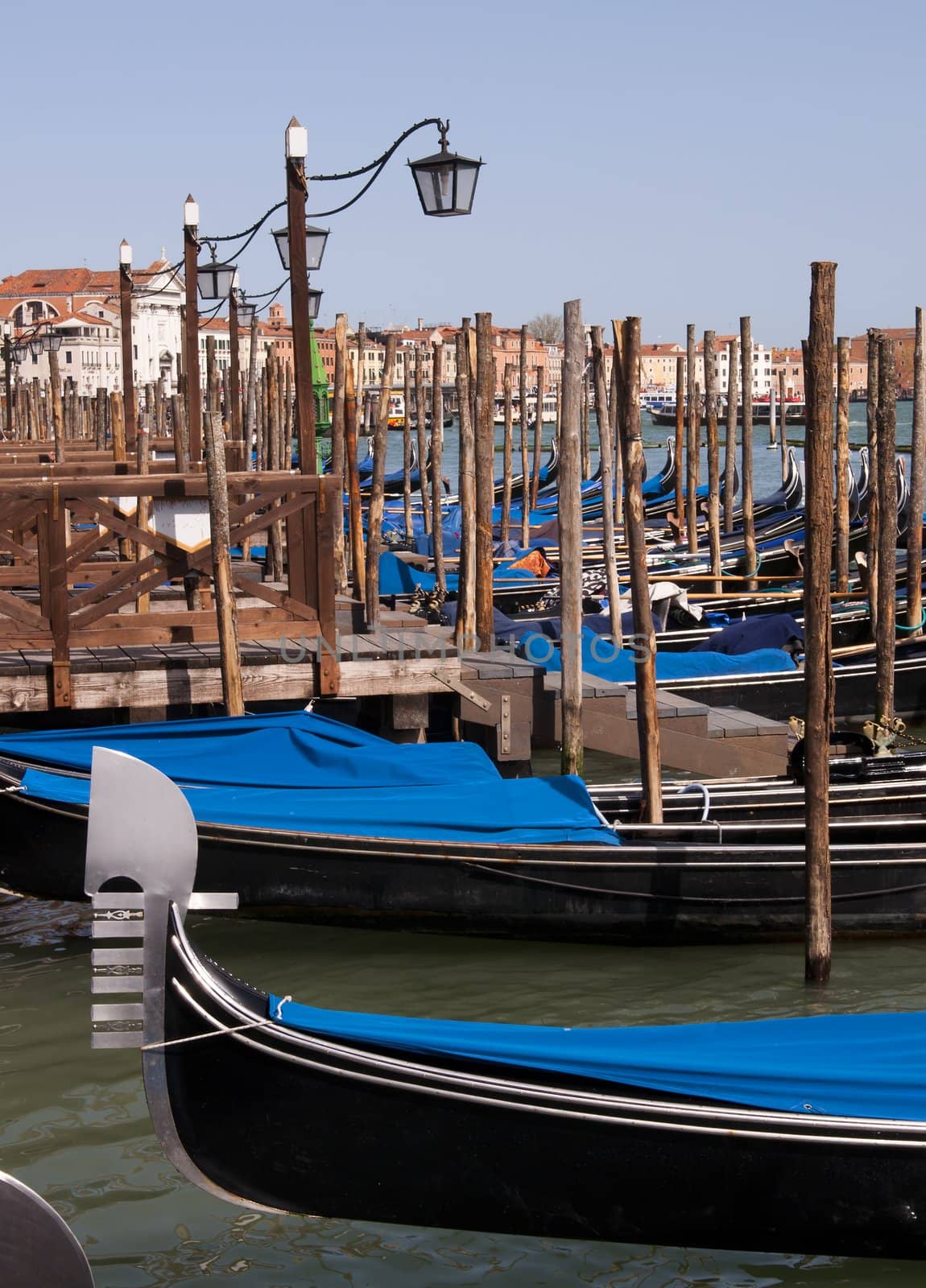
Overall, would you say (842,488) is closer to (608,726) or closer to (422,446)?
(608,726)

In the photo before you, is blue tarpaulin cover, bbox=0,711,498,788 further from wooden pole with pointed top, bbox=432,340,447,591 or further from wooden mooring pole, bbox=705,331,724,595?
wooden mooring pole, bbox=705,331,724,595

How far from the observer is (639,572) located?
5.45m

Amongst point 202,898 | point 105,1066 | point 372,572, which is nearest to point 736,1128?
point 202,898

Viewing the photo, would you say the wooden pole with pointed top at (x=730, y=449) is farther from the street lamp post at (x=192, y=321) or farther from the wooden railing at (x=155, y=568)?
the wooden railing at (x=155, y=568)

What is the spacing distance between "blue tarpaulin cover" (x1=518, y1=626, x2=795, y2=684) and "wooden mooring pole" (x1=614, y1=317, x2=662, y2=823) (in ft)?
8.49

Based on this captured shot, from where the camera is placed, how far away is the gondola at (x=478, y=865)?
5.19 metres

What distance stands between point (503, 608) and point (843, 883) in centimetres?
671

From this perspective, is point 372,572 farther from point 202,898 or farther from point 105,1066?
point 202,898

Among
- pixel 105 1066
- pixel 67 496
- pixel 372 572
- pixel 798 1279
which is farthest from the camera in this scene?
pixel 372 572

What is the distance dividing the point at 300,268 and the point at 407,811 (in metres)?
2.50

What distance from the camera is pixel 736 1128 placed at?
3.17 m

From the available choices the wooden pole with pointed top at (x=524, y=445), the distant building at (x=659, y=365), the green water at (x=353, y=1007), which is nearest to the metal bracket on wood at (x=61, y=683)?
the green water at (x=353, y=1007)

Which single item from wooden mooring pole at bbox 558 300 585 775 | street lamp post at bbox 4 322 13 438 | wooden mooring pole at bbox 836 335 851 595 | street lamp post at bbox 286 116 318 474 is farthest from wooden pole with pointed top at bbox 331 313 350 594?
street lamp post at bbox 4 322 13 438

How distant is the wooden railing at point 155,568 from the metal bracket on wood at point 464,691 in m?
0.49
